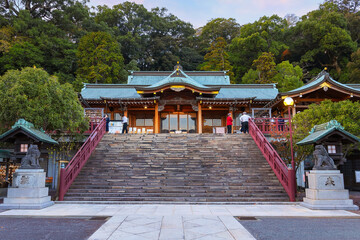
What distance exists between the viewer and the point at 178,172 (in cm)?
1171

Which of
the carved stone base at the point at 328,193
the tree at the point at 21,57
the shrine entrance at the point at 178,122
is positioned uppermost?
the tree at the point at 21,57

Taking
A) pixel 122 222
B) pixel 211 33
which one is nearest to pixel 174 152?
pixel 122 222

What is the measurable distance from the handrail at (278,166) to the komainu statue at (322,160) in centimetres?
139

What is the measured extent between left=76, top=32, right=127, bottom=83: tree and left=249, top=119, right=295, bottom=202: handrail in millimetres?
25397

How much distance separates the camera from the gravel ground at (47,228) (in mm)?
5250

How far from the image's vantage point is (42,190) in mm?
8656

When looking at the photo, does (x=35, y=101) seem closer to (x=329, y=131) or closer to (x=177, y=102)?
(x=177, y=102)

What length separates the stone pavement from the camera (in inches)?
211

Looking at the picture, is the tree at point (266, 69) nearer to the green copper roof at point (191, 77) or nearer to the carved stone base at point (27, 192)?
the green copper roof at point (191, 77)

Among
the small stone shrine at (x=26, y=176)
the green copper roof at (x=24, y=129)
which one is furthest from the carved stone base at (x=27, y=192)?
the green copper roof at (x=24, y=129)

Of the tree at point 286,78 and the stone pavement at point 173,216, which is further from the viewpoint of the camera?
the tree at point 286,78

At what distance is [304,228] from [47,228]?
236 inches

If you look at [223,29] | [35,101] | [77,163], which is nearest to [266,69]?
[223,29]

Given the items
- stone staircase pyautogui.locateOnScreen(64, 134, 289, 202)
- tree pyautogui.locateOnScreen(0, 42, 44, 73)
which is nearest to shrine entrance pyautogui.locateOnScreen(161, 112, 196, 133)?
stone staircase pyautogui.locateOnScreen(64, 134, 289, 202)
